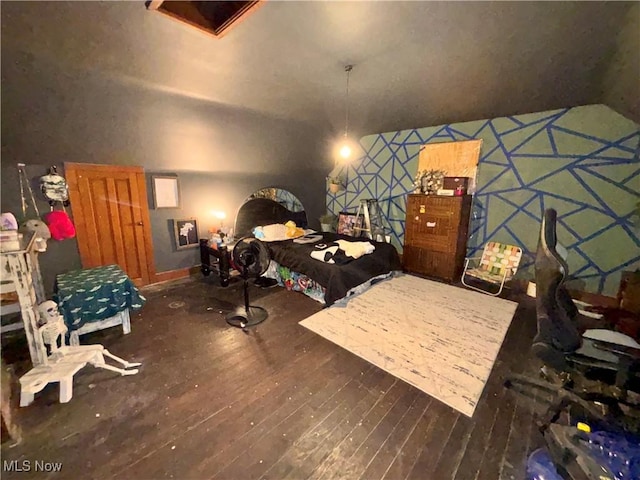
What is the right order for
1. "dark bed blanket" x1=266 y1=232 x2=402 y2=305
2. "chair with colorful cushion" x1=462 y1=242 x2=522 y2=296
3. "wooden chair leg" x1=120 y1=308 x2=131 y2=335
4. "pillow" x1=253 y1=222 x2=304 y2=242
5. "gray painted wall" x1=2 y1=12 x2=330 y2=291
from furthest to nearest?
1. "pillow" x1=253 y1=222 x2=304 y2=242
2. "chair with colorful cushion" x1=462 y1=242 x2=522 y2=296
3. "dark bed blanket" x1=266 y1=232 x2=402 y2=305
4. "wooden chair leg" x1=120 y1=308 x2=131 y2=335
5. "gray painted wall" x1=2 y1=12 x2=330 y2=291

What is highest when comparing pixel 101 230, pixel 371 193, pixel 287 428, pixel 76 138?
pixel 76 138

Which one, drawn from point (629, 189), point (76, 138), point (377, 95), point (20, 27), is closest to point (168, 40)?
point (20, 27)

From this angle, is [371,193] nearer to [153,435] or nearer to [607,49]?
[607,49]

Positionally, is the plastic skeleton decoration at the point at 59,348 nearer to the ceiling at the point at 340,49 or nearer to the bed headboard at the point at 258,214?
the ceiling at the point at 340,49

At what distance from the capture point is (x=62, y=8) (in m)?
1.78

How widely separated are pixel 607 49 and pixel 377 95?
6.85 feet

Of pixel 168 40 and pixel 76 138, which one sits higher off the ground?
pixel 168 40

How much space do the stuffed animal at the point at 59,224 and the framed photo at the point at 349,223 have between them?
4.31 metres

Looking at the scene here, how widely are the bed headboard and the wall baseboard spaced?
89 cm

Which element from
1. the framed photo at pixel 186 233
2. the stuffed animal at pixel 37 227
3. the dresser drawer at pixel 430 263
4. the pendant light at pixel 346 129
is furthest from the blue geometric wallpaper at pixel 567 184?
the stuffed animal at pixel 37 227

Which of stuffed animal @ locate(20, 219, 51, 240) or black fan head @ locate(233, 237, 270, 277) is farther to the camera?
black fan head @ locate(233, 237, 270, 277)

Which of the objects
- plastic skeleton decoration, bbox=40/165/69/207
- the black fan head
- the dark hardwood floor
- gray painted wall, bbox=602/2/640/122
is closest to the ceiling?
gray painted wall, bbox=602/2/640/122

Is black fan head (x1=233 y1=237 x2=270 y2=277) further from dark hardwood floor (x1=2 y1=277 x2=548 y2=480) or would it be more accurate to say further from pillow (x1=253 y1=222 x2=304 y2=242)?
pillow (x1=253 y1=222 x2=304 y2=242)

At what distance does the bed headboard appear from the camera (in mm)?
4809
